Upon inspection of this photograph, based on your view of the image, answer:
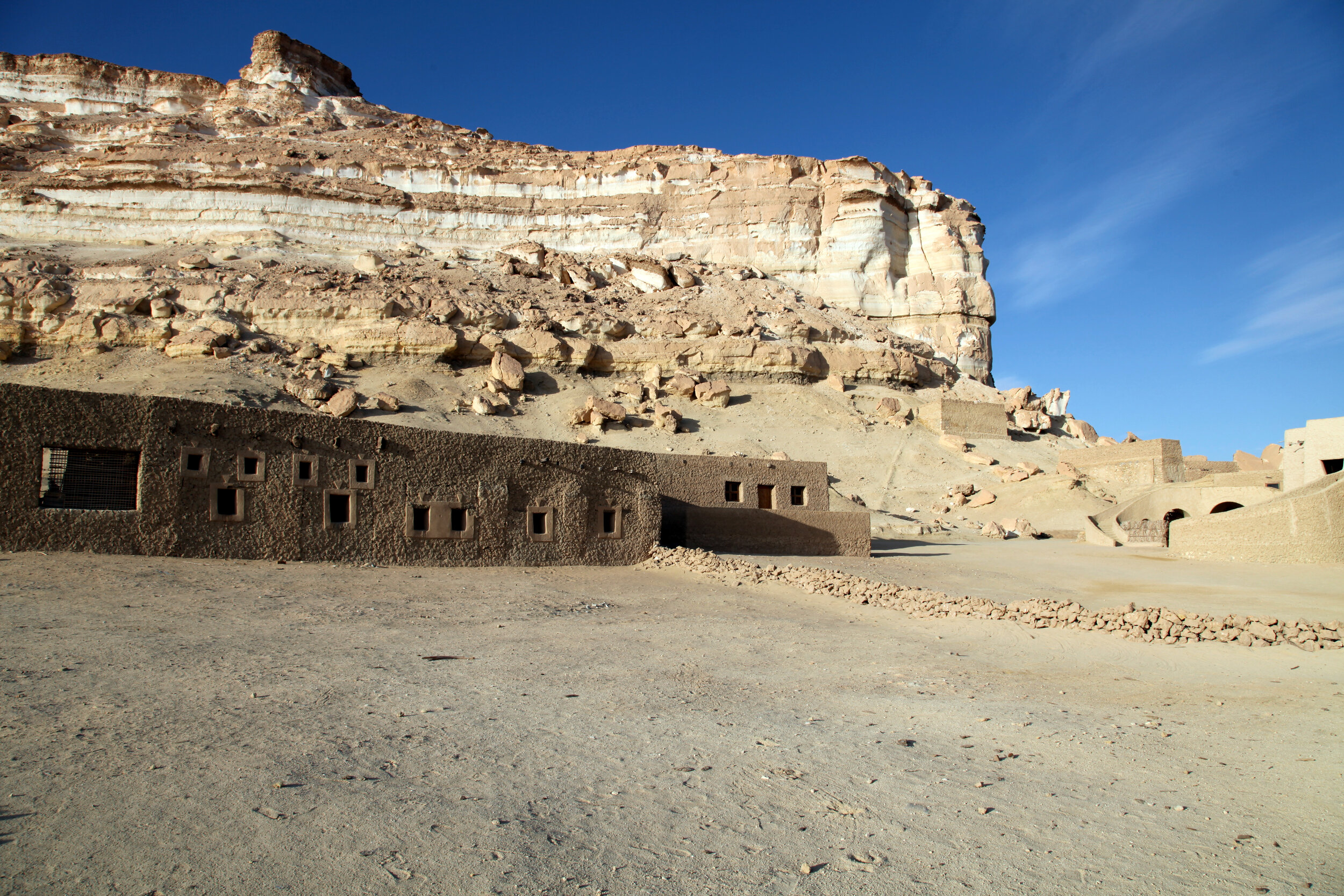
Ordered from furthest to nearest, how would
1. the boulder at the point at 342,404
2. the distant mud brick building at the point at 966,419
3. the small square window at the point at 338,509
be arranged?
the distant mud brick building at the point at 966,419 → the boulder at the point at 342,404 → the small square window at the point at 338,509

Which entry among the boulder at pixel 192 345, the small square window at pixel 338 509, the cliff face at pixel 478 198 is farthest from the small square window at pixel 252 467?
the cliff face at pixel 478 198

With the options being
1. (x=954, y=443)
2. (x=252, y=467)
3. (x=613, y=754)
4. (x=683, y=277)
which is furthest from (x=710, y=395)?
(x=613, y=754)

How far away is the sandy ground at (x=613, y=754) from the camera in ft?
12.4

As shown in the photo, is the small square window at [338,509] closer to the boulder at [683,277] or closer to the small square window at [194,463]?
the small square window at [194,463]

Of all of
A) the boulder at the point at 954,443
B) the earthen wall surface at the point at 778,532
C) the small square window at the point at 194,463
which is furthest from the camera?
the boulder at the point at 954,443

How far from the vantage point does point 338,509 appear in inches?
525

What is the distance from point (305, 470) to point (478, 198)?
146 feet

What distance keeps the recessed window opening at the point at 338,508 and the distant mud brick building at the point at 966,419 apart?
104 ft

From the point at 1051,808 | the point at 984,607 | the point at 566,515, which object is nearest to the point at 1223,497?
the point at 984,607

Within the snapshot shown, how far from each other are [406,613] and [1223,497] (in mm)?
26014

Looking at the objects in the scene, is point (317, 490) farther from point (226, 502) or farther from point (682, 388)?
point (682, 388)

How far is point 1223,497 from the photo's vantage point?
25609mm

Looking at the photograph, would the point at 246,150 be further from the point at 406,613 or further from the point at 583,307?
the point at 406,613

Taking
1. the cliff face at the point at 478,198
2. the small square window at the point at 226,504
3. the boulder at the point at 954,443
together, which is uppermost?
the cliff face at the point at 478,198
